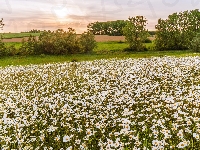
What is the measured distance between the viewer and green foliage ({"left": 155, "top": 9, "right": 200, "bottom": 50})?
200 feet

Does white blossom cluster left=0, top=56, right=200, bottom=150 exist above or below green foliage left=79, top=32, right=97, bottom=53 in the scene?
below

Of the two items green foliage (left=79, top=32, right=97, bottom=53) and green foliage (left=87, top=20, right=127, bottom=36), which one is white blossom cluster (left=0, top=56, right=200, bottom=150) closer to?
green foliage (left=79, top=32, right=97, bottom=53)

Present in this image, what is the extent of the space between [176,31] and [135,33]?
31.3 ft

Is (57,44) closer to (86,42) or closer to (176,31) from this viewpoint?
(86,42)

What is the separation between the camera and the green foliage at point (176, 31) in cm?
6094

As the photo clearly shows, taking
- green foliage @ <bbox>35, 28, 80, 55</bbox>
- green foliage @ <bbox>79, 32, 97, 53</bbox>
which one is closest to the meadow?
Answer: green foliage @ <bbox>35, 28, 80, 55</bbox>

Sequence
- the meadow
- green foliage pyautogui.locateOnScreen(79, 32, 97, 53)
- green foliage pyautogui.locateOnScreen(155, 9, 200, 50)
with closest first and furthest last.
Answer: the meadow, green foliage pyautogui.locateOnScreen(79, 32, 97, 53), green foliage pyautogui.locateOnScreen(155, 9, 200, 50)

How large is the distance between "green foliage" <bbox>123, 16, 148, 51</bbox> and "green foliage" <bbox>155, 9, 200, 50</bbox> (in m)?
3.38

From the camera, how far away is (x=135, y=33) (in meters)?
60.6

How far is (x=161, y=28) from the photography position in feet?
206

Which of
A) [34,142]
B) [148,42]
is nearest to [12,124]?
[34,142]

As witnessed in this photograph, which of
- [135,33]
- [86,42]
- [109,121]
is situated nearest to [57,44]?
[86,42]

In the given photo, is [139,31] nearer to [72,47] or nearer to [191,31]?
[191,31]

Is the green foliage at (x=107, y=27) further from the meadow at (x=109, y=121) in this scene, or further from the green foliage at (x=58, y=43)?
the meadow at (x=109, y=121)
